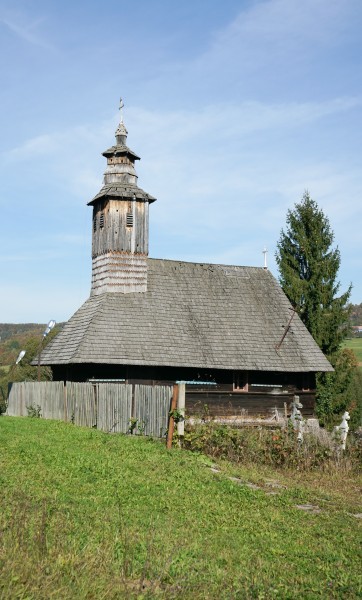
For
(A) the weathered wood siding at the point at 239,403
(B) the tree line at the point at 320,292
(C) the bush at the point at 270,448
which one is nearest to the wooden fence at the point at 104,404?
(C) the bush at the point at 270,448

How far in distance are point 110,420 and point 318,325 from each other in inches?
648

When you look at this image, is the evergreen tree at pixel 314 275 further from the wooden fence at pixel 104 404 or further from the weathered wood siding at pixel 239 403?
the wooden fence at pixel 104 404

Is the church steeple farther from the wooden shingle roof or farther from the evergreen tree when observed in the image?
the evergreen tree

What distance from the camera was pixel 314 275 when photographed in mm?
34812

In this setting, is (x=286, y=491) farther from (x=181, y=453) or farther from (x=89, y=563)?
(x=89, y=563)

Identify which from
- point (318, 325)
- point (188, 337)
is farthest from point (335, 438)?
point (318, 325)

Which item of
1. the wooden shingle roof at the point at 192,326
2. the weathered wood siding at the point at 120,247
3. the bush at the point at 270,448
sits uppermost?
the weathered wood siding at the point at 120,247

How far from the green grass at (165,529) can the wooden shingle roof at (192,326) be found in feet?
35.6

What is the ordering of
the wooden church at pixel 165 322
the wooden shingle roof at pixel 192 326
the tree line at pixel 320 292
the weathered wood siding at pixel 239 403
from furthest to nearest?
the tree line at pixel 320 292, the weathered wood siding at pixel 239 403, the wooden church at pixel 165 322, the wooden shingle roof at pixel 192 326

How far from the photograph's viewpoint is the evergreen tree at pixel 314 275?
34.5 meters

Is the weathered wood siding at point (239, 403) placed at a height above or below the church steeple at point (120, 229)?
below

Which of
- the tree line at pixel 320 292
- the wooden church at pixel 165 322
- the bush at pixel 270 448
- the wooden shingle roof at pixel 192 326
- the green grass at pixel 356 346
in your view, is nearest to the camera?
the bush at pixel 270 448

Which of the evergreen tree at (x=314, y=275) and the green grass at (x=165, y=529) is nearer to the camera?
the green grass at (x=165, y=529)

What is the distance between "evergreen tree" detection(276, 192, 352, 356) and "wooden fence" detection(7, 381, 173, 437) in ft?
44.8
